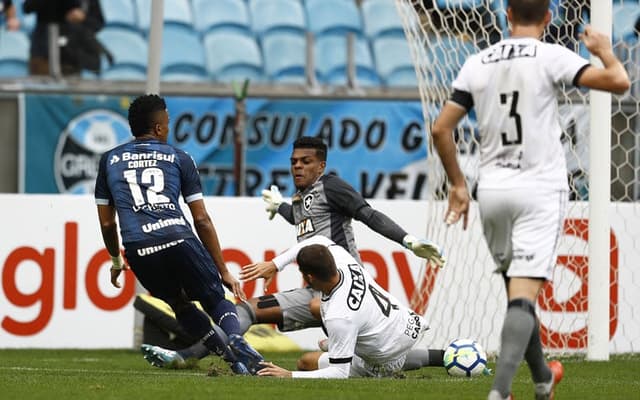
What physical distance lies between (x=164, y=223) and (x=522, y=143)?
3.07 m

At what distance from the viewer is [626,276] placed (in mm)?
12273

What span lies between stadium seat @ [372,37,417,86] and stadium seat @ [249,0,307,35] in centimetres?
112

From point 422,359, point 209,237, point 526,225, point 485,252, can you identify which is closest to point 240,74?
point 485,252

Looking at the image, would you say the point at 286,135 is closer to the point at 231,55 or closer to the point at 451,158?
the point at 231,55

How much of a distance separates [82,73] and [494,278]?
20.2ft

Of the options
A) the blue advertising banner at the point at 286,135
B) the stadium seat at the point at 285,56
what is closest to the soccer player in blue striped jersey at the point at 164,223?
the blue advertising banner at the point at 286,135

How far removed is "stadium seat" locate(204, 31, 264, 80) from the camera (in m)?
17.0

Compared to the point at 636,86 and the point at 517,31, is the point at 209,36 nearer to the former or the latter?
the point at 636,86

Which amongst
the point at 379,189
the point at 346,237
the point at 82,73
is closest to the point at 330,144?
the point at 379,189

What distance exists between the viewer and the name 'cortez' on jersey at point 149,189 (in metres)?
8.35

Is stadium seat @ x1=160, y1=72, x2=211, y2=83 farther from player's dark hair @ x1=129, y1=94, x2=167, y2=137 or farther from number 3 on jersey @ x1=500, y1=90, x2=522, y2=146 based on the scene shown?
number 3 on jersey @ x1=500, y1=90, x2=522, y2=146

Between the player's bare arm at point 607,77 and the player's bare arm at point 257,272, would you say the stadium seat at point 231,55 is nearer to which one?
the player's bare arm at point 257,272

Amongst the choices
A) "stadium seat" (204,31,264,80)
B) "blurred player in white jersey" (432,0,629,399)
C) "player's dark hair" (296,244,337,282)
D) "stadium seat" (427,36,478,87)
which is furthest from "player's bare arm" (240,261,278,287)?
"stadium seat" (204,31,264,80)

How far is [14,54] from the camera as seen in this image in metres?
16.6
